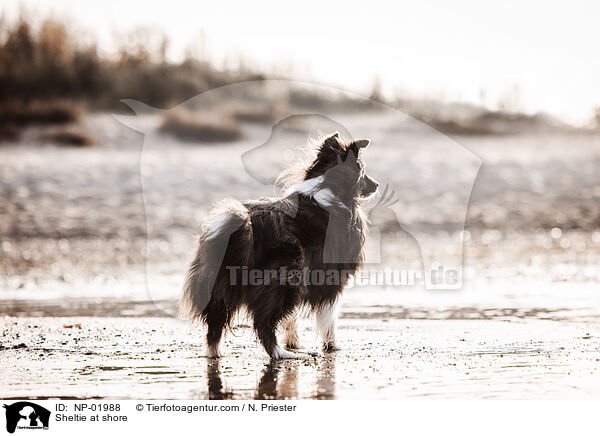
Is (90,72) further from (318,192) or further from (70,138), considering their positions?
(318,192)

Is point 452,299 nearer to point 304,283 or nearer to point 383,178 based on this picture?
point 304,283

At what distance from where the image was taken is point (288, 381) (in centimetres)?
466

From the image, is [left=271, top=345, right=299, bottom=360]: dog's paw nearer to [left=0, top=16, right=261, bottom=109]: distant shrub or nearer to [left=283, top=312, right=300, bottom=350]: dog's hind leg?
[left=283, top=312, right=300, bottom=350]: dog's hind leg

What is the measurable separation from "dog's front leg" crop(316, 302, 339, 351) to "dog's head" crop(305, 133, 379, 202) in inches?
32.2

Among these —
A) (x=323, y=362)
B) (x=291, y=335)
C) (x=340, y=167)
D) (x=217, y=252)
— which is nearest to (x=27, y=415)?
(x=217, y=252)

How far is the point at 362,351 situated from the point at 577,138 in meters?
12.1

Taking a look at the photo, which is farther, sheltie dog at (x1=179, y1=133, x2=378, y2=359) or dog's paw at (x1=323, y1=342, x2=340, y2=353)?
dog's paw at (x1=323, y1=342, x2=340, y2=353)

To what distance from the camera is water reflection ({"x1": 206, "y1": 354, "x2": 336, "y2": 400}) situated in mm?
4363

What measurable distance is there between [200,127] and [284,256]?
383 inches

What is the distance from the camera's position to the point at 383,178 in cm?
1416

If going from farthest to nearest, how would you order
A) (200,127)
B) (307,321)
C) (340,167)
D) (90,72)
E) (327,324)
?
(90,72) < (200,127) < (307,321) < (340,167) < (327,324)

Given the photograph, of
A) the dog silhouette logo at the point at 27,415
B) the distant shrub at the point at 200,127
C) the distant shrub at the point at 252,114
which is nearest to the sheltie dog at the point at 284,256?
the dog silhouette logo at the point at 27,415

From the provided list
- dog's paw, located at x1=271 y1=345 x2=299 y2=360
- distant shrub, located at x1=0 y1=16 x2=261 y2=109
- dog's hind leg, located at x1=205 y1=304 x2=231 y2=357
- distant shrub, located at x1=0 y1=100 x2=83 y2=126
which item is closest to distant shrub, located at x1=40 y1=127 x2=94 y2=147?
distant shrub, located at x1=0 y1=100 x2=83 y2=126

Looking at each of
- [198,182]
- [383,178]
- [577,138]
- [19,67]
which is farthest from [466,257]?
[19,67]
